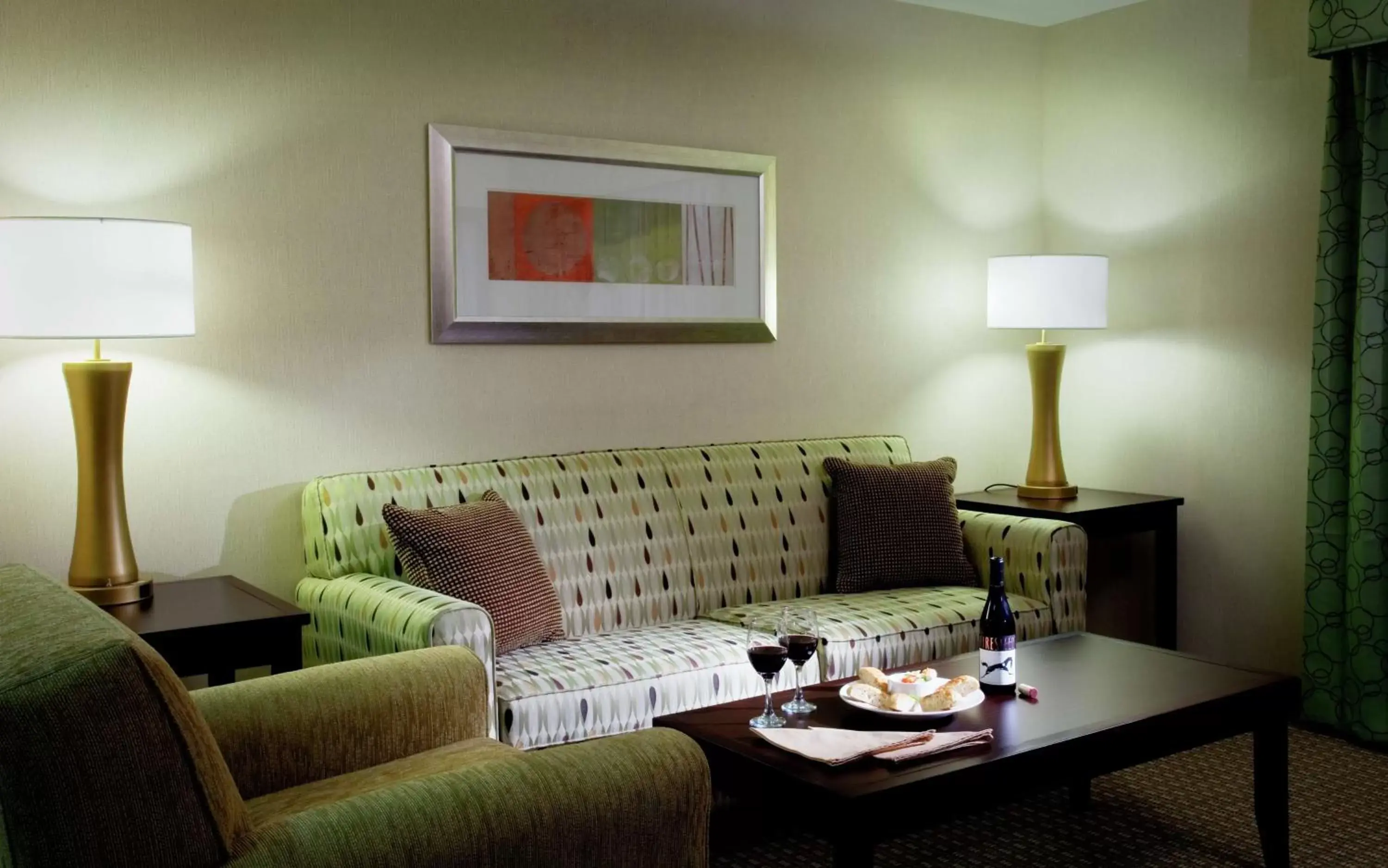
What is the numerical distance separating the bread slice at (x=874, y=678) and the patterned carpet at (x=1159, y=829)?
450mm

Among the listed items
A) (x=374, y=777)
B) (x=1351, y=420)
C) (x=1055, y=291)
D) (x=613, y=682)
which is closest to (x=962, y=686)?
(x=613, y=682)

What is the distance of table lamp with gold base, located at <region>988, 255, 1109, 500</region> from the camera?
14.2 feet

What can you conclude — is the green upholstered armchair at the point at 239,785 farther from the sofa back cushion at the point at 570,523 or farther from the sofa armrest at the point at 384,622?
the sofa back cushion at the point at 570,523

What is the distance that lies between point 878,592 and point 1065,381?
59.1 inches

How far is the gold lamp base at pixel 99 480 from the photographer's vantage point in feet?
9.36

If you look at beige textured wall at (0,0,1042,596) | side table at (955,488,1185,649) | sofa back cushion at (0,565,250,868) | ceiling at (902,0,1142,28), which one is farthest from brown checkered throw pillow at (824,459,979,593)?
sofa back cushion at (0,565,250,868)

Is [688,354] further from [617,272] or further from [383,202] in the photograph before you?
[383,202]

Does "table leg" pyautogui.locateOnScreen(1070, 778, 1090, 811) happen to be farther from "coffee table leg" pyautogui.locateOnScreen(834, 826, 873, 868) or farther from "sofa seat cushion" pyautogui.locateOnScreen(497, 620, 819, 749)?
"coffee table leg" pyautogui.locateOnScreen(834, 826, 873, 868)

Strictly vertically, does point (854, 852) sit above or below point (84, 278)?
below

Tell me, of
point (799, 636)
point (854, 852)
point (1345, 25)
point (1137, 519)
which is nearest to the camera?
point (854, 852)

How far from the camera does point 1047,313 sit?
4.36 meters

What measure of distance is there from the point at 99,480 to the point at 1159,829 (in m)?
2.65

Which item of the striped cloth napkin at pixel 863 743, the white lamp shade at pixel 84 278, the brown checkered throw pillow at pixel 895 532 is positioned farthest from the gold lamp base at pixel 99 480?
the brown checkered throw pillow at pixel 895 532

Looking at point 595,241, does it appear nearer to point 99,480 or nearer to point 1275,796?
point 99,480
